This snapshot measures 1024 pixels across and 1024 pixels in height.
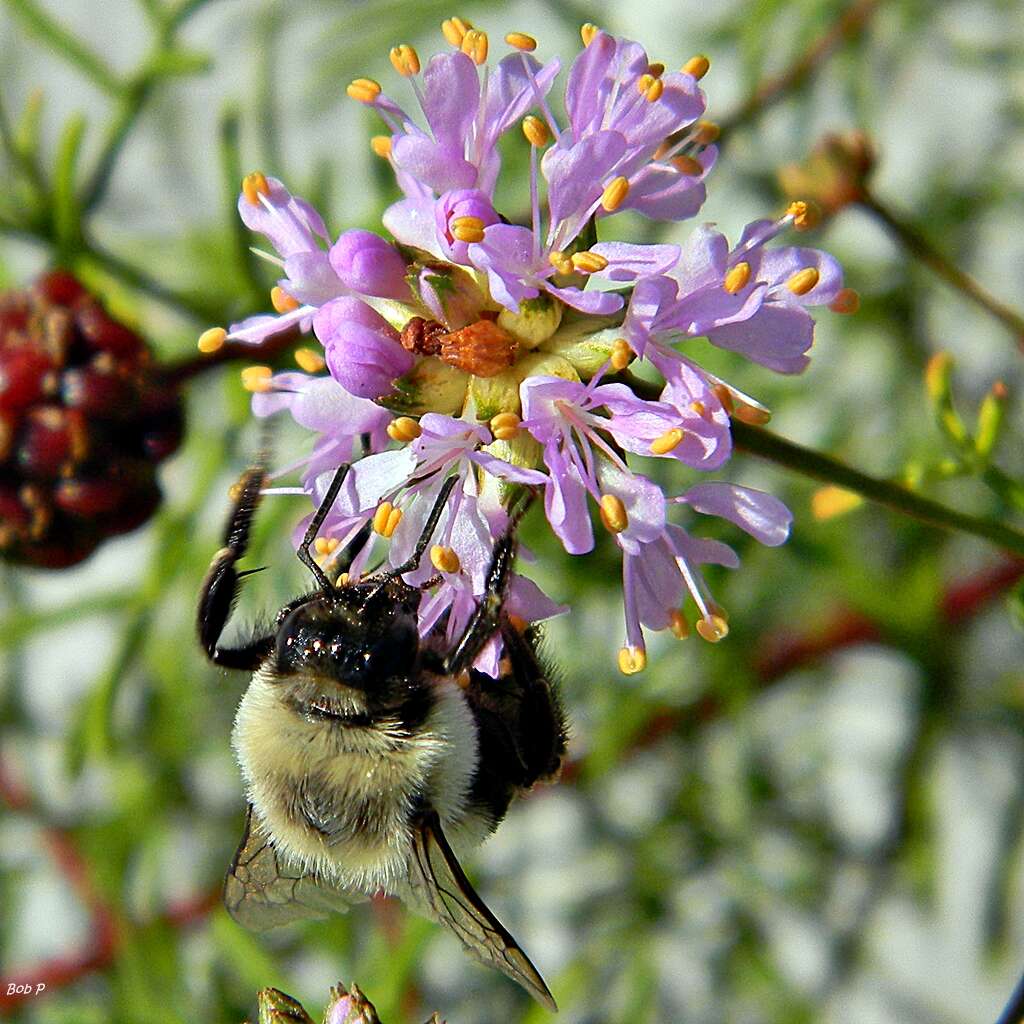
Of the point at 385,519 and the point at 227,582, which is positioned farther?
the point at 227,582

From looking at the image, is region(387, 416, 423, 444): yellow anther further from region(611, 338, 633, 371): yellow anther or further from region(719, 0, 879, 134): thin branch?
region(719, 0, 879, 134): thin branch

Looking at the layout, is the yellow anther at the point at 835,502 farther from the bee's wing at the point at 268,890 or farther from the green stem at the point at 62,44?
the green stem at the point at 62,44

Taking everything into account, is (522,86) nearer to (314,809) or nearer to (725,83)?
(314,809)

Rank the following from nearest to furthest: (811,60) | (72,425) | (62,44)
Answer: (72,425), (62,44), (811,60)

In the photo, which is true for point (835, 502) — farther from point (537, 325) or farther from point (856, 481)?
point (537, 325)

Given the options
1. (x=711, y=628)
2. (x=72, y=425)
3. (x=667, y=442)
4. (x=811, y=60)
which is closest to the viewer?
(x=667, y=442)

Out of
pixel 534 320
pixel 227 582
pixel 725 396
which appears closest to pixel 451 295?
pixel 534 320
